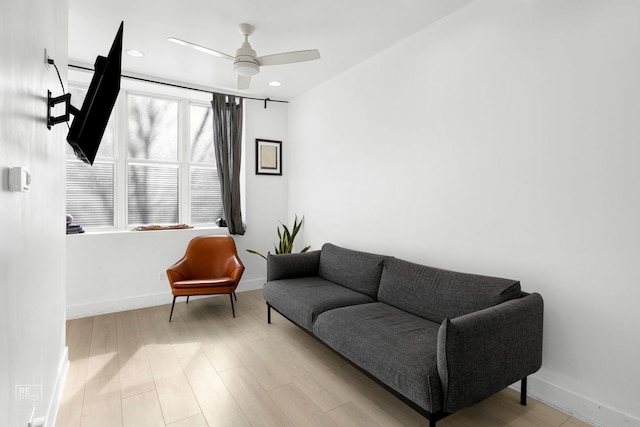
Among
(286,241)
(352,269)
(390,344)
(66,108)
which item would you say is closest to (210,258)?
(286,241)

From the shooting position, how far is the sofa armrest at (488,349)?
5.68ft

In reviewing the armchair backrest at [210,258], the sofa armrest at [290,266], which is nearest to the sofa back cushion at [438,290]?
the sofa armrest at [290,266]

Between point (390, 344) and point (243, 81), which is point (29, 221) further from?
point (243, 81)

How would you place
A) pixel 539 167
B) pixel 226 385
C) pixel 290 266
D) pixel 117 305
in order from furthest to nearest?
1. pixel 117 305
2. pixel 290 266
3. pixel 226 385
4. pixel 539 167

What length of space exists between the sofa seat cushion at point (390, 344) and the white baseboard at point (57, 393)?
1.67m

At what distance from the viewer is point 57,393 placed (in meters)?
2.18

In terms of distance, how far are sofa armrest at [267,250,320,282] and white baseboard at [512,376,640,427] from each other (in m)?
2.11

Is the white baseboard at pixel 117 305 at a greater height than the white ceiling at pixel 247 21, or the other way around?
the white ceiling at pixel 247 21

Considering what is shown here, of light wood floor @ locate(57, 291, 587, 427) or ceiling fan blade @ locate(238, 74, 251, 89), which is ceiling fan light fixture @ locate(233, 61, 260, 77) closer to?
ceiling fan blade @ locate(238, 74, 251, 89)

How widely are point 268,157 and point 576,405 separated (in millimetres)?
4221

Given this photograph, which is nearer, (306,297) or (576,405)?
(576,405)

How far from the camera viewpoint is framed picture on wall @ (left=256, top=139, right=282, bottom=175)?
493 cm

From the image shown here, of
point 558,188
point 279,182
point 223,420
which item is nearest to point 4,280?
point 223,420

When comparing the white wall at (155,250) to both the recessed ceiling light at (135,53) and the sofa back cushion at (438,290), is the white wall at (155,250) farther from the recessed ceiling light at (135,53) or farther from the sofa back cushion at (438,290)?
the sofa back cushion at (438,290)
